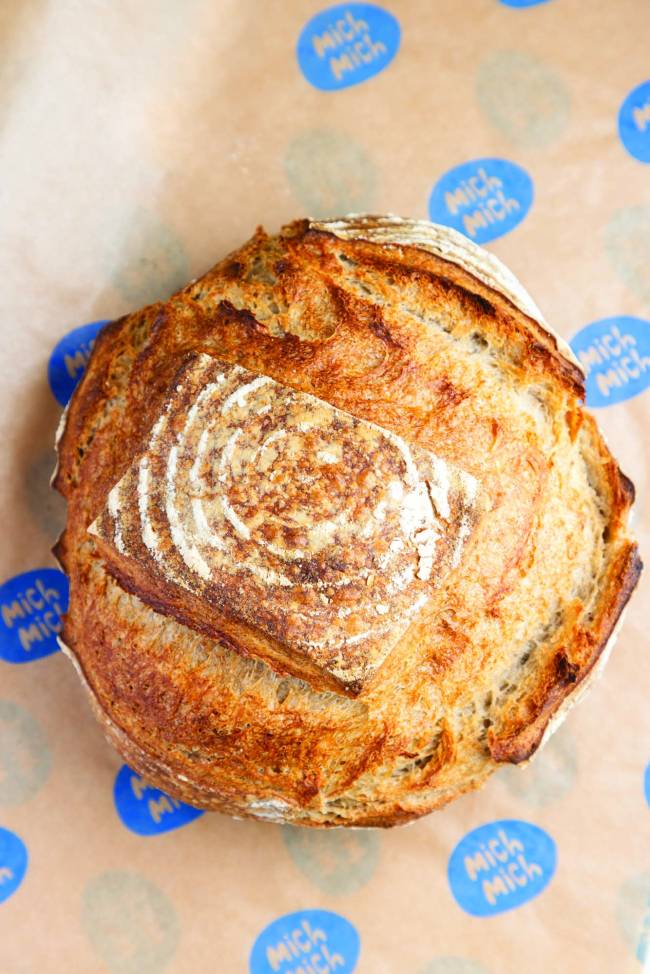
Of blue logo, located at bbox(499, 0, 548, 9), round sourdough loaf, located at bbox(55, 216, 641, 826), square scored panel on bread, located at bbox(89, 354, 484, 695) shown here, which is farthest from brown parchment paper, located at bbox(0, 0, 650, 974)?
square scored panel on bread, located at bbox(89, 354, 484, 695)

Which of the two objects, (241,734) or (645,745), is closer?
(241,734)

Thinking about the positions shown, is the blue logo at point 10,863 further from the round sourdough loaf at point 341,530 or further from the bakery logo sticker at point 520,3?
the bakery logo sticker at point 520,3

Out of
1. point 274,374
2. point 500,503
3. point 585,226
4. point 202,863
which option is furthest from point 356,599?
point 585,226

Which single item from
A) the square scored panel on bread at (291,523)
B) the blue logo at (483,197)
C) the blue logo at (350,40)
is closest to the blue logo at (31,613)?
the square scored panel on bread at (291,523)

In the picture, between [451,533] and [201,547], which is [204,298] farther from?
[451,533]

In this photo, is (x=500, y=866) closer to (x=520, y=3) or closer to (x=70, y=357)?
(x=70, y=357)

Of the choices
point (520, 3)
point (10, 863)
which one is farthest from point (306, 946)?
point (520, 3)

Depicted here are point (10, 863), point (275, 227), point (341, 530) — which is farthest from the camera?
point (275, 227)
